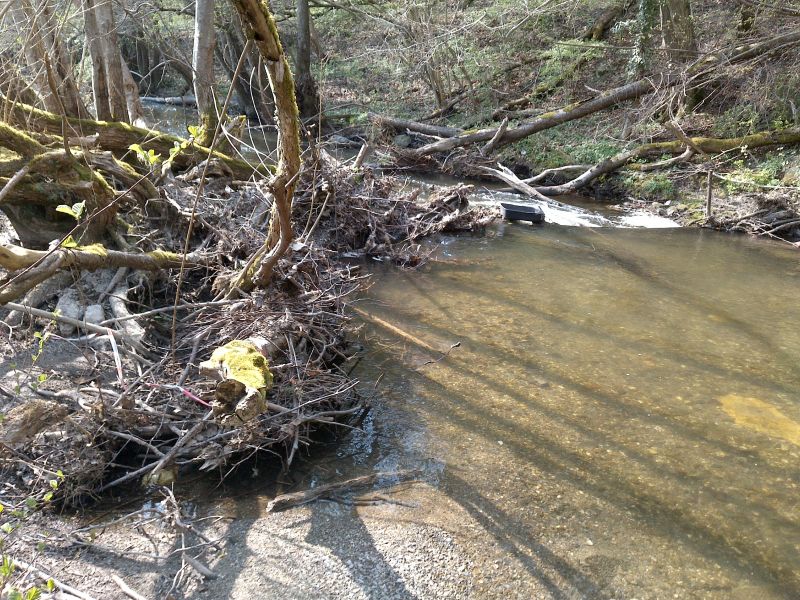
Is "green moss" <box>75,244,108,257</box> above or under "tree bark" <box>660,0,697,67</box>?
under

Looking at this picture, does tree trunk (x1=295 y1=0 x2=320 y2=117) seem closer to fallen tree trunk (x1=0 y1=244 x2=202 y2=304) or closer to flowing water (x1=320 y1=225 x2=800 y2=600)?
flowing water (x1=320 y1=225 x2=800 y2=600)

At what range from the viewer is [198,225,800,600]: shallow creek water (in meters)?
3.75

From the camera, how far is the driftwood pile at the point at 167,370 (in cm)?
378

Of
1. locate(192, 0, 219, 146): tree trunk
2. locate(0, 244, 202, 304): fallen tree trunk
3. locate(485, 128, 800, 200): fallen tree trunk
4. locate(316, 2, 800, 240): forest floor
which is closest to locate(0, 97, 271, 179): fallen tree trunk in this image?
locate(192, 0, 219, 146): tree trunk

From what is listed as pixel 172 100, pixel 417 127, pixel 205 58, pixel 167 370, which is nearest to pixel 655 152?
pixel 417 127

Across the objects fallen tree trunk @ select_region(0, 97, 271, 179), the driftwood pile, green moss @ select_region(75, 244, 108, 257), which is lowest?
the driftwood pile

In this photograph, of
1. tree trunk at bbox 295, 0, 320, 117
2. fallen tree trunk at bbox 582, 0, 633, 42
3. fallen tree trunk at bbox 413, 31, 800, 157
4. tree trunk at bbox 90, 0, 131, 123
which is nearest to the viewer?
tree trunk at bbox 90, 0, 131, 123

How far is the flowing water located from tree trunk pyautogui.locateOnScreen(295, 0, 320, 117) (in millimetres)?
13073

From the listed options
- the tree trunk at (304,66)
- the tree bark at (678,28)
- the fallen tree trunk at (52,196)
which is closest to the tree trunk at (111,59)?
the fallen tree trunk at (52,196)

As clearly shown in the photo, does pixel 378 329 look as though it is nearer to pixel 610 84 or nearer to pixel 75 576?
pixel 75 576

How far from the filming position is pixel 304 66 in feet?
64.8

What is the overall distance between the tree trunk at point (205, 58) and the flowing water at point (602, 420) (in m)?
3.21

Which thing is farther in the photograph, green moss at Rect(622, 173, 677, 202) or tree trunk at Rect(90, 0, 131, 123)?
green moss at Rect(622, 173, 677, 202)

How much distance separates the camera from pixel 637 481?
14.6ft
